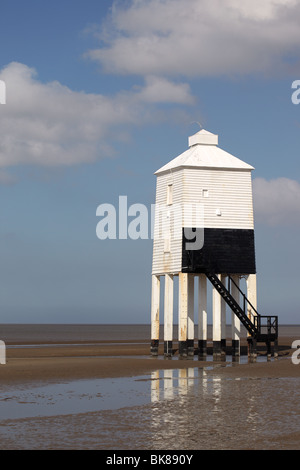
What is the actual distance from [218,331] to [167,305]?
3.12 metres

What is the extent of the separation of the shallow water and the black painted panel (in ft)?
37.1

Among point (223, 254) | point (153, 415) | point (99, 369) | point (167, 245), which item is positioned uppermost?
point (167, 245)

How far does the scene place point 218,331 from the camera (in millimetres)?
41812

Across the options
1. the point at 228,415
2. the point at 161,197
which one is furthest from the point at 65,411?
the point at 161,197

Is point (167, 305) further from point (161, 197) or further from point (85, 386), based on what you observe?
point (85, 386)

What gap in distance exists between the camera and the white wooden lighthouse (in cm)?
4022

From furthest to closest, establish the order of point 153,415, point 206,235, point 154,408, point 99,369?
point 206,235, point 99,369, point 154,408, point 153,415

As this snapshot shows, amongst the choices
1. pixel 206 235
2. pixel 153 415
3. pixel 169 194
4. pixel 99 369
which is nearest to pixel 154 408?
pixel 153 415

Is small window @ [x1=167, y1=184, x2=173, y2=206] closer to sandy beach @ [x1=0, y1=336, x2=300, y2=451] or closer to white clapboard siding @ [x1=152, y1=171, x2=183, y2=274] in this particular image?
white clapboard siding @ [x1=152, y1=171, x2=183, y2=274]

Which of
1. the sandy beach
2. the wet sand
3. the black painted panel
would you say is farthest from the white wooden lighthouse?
the sandy beach

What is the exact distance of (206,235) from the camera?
4025 centimetres

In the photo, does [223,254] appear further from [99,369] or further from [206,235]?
[99,369]

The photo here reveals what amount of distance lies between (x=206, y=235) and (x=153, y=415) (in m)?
20.5
